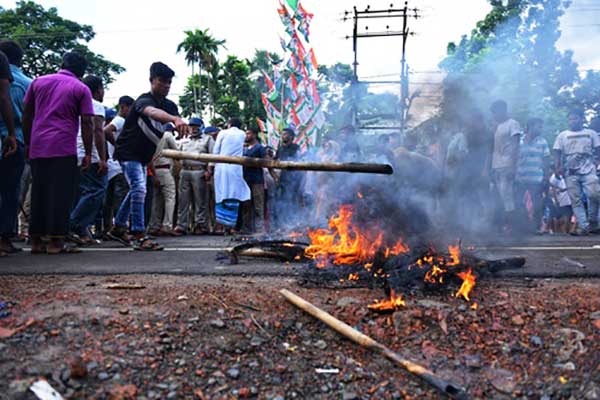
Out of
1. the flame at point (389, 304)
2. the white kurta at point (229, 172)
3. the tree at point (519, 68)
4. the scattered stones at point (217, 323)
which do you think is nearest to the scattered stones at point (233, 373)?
the scattered stones at point (217, 323)

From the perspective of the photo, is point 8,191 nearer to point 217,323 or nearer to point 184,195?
point 217,323

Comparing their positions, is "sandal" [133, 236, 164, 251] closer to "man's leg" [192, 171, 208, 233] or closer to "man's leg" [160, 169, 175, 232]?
"man's leg" [160, 169, 175, 232]

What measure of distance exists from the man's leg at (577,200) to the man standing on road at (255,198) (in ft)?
18.3


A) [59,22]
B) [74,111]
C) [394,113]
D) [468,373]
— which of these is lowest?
[468,373]

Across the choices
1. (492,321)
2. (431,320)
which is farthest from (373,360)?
(492,321)

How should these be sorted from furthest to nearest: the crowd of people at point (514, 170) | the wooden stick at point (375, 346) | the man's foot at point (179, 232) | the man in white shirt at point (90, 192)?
the man's foot at point (179, 232), the crowd of people at point (514, 170), the man in white shirt at point (90, 192), the wooden stick at point (375, 346)

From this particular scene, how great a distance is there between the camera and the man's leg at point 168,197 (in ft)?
27.8

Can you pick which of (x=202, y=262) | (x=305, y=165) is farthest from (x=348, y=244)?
(x=202, y=262)

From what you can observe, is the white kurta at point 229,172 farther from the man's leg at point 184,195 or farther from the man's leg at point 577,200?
the man's leg at point 577,200

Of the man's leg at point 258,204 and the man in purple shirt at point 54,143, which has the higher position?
the man in purple shirt at point 54,143

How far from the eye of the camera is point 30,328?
2.79 metres

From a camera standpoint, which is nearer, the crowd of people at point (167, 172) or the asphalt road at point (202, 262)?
the asphalt road at point (202, 262)

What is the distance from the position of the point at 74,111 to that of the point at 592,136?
8.12 metres

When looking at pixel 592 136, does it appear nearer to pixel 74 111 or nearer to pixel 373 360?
pixel 373 360
